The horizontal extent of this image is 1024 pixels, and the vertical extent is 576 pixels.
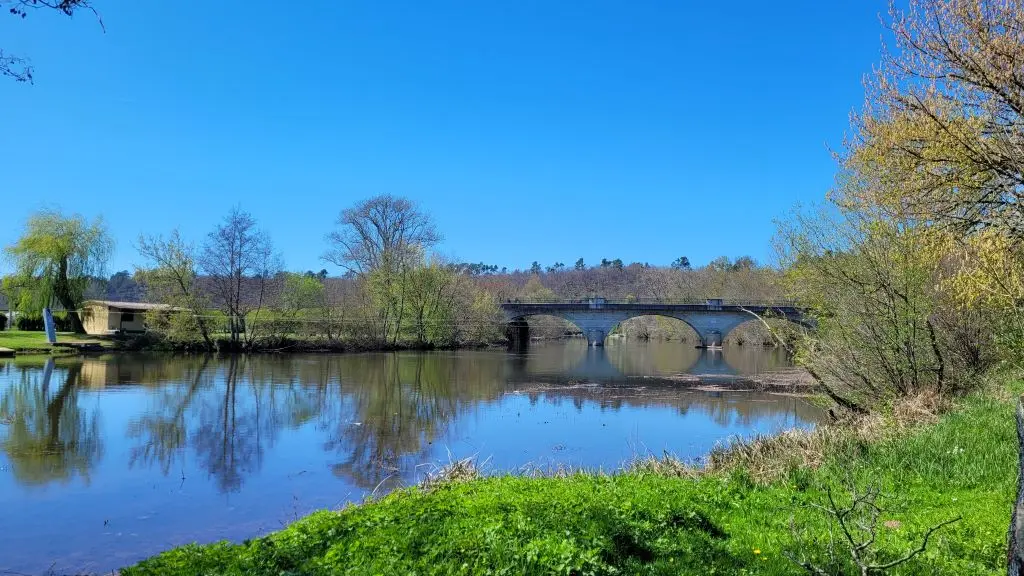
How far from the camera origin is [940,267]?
43.0 ft

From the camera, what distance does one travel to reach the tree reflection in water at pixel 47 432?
40.6 ft

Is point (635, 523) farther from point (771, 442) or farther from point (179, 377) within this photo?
point (179, 377)

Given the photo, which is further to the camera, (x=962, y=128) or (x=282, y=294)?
(x=282, y=294)

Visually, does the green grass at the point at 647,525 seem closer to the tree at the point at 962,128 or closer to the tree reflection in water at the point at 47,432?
the tree at the point at 962,128

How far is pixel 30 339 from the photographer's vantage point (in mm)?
42781

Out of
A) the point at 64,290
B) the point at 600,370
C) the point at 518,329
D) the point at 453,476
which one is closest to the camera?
the point at 453,476

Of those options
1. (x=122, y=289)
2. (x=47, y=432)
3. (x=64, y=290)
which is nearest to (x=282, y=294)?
(x=64, y=290)

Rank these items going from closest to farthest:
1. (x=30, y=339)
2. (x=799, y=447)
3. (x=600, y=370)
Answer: (x=799, y=447) → (x=600, y=370) → (x=30, y=339)

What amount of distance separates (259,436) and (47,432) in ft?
16.4

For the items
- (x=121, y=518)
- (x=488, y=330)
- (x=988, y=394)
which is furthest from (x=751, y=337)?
(x=121, y=518)

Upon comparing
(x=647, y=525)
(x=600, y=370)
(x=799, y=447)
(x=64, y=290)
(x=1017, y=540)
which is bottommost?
(x=600, y=370)

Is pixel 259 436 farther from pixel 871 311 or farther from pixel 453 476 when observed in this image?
pixel 871 311

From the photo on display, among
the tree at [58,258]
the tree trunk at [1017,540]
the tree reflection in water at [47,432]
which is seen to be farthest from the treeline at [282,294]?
the tree trunk at [1017,540]

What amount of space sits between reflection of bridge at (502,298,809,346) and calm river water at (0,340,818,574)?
992 inches
